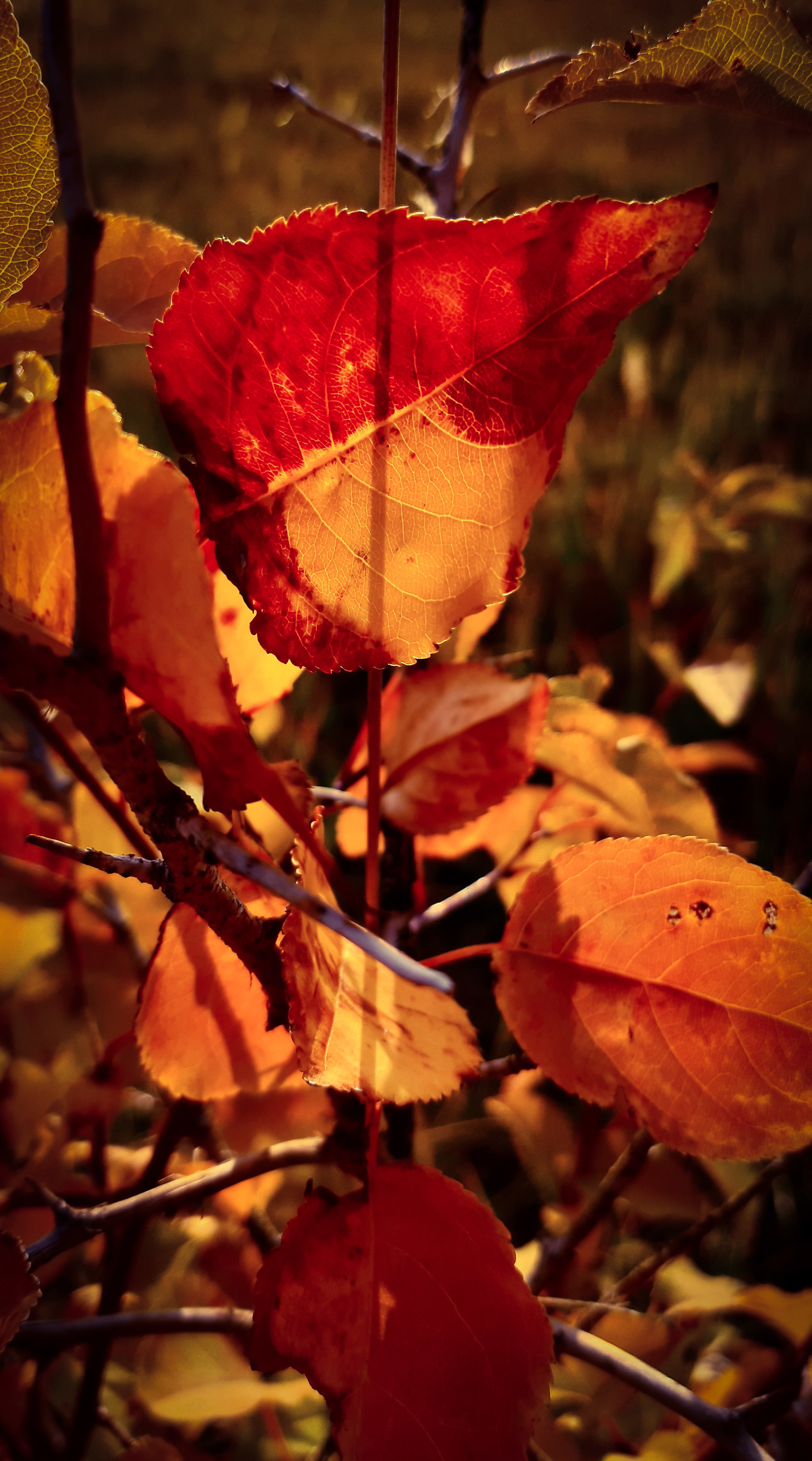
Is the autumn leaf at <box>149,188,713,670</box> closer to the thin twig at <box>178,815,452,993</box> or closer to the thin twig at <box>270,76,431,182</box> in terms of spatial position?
the thin twig at <box>178,815,452,993</box>

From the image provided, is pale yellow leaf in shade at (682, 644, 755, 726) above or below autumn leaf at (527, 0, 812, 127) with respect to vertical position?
below

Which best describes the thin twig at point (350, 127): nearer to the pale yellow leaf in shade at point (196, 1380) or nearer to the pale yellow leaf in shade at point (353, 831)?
the pale yellow leaf in shade at point (353, 831)

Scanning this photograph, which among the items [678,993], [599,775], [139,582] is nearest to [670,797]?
[599,775]

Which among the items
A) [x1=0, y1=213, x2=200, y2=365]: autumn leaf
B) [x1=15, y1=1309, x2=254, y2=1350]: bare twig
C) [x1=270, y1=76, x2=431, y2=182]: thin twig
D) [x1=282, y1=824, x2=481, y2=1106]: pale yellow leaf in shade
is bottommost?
[x1=15, y1=1309, x2=254, y2=1350]: bare twig

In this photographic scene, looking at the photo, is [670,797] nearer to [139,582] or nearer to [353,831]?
[353,831]

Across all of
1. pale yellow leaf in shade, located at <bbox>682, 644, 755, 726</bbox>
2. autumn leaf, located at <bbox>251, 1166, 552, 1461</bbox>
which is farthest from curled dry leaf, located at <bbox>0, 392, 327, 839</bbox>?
pale yellow leaf in shade, located at <bbox>682, 644, 755, 726</bbox>

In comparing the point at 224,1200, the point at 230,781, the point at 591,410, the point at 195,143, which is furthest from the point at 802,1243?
the point at 195,143
